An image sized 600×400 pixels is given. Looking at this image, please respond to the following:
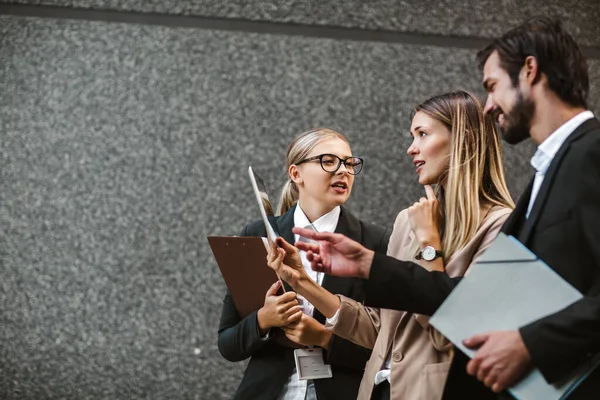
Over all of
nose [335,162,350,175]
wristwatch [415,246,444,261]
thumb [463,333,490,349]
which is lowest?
thumb [463,333,490,349]

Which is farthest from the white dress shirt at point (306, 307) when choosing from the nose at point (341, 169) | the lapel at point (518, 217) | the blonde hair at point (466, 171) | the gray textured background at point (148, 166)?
the lapel at point (518, 217)

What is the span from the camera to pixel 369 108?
260 cm

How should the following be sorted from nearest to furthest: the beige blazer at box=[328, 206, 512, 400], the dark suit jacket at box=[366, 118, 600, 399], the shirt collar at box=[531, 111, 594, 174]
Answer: the dark suit jacket at box=[366, 118, 600, 399], the shirt collar at box=[531, 111, 594, 174], the beige blazer at box=[328, 206, 512, 400]

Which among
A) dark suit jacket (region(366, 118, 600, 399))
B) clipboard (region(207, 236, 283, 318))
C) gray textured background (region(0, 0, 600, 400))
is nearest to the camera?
dark suit jacket (region(366, 118, 600, 399))

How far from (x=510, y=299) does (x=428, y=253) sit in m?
0.32

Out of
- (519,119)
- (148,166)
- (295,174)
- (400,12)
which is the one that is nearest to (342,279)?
(295,174)

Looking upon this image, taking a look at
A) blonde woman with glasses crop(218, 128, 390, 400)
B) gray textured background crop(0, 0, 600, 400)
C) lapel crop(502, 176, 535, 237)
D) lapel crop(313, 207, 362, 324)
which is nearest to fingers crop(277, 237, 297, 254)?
blonde woman with glasses crop(218, 128, 390, 400)

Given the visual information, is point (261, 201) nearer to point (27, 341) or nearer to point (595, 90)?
point (27, 341)

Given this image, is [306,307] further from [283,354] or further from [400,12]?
[400,12]

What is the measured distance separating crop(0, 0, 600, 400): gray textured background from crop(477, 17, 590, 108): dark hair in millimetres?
1405

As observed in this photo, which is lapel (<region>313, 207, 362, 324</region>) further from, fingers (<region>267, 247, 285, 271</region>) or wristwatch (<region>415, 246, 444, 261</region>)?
wristwatch (<region>415, 246, 444, 261</region>)

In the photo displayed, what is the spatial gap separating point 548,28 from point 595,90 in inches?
67.5

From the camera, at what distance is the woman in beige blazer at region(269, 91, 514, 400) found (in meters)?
1.32

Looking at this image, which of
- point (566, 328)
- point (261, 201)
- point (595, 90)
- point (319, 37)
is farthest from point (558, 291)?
point (595, 90)
